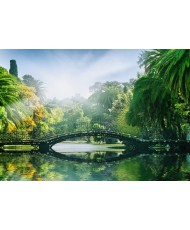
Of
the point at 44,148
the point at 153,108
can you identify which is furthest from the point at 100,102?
the point at 153,108

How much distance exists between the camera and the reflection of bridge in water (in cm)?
1146

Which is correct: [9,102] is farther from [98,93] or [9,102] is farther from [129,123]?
[129,123]

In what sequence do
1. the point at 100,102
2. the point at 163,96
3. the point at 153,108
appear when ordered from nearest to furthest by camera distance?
the point at 100,102 < the point at 163,96 < the point at 153,108

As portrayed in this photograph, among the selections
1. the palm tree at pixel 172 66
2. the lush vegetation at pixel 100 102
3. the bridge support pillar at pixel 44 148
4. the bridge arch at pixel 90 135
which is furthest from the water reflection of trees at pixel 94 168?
the palm tree at pixel 172 66

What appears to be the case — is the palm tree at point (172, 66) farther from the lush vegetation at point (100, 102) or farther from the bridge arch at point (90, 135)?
the bridge arch at point (90, 135)

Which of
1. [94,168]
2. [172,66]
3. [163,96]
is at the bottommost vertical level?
[94,168]

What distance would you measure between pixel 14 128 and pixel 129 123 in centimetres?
321

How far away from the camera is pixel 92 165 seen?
35.7 ft

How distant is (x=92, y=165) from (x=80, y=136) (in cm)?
98

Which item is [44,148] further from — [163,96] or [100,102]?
[163,96]

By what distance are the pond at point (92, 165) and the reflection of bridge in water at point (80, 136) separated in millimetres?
217

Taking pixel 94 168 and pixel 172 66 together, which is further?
pixel 172 66

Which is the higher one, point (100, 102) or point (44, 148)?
point (100, 102)

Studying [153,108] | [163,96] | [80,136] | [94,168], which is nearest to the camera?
[94,168]
